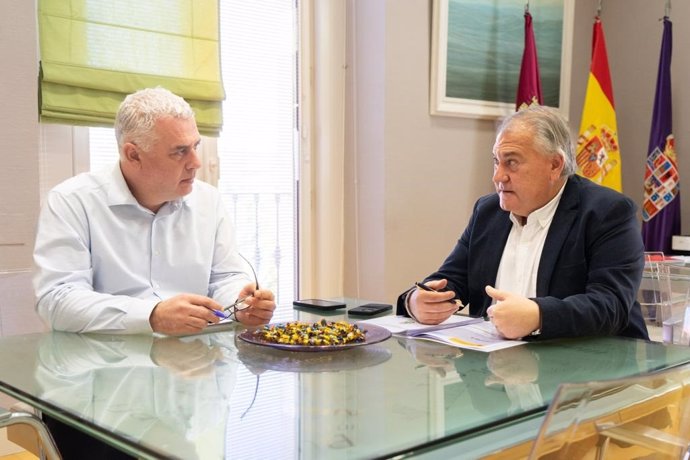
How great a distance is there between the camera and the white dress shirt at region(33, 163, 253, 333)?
1673 millimetres

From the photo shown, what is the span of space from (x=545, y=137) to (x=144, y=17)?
1.81m

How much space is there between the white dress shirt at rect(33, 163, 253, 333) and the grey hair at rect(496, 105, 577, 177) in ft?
2.93

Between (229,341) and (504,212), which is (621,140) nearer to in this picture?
(504,212)

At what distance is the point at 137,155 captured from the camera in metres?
1.98

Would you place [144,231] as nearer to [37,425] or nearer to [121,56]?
[37,425]

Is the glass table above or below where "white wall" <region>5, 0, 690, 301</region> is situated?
below

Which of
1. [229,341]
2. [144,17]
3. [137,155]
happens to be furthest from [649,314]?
[144,17]

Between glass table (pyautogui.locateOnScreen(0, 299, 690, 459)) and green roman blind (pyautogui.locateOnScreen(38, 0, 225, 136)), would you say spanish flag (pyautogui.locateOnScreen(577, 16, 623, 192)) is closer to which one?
green roman blind (pyautogui.locateOnScreen(38, 0, 225, 136))

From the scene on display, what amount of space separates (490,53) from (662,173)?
3.62ft

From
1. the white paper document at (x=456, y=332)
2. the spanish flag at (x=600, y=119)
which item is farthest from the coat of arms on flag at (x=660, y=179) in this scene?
the white paper document at (x=456, y=332)

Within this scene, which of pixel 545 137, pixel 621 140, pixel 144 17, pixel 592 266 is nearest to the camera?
pixel 592 266

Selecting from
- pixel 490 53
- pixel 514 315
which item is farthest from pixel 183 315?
pixel 490 53

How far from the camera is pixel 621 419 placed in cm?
96

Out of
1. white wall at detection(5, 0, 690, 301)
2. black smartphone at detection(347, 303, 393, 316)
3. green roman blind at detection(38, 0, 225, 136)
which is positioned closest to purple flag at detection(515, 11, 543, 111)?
white wall at detection(5, 0, 690, 301)
